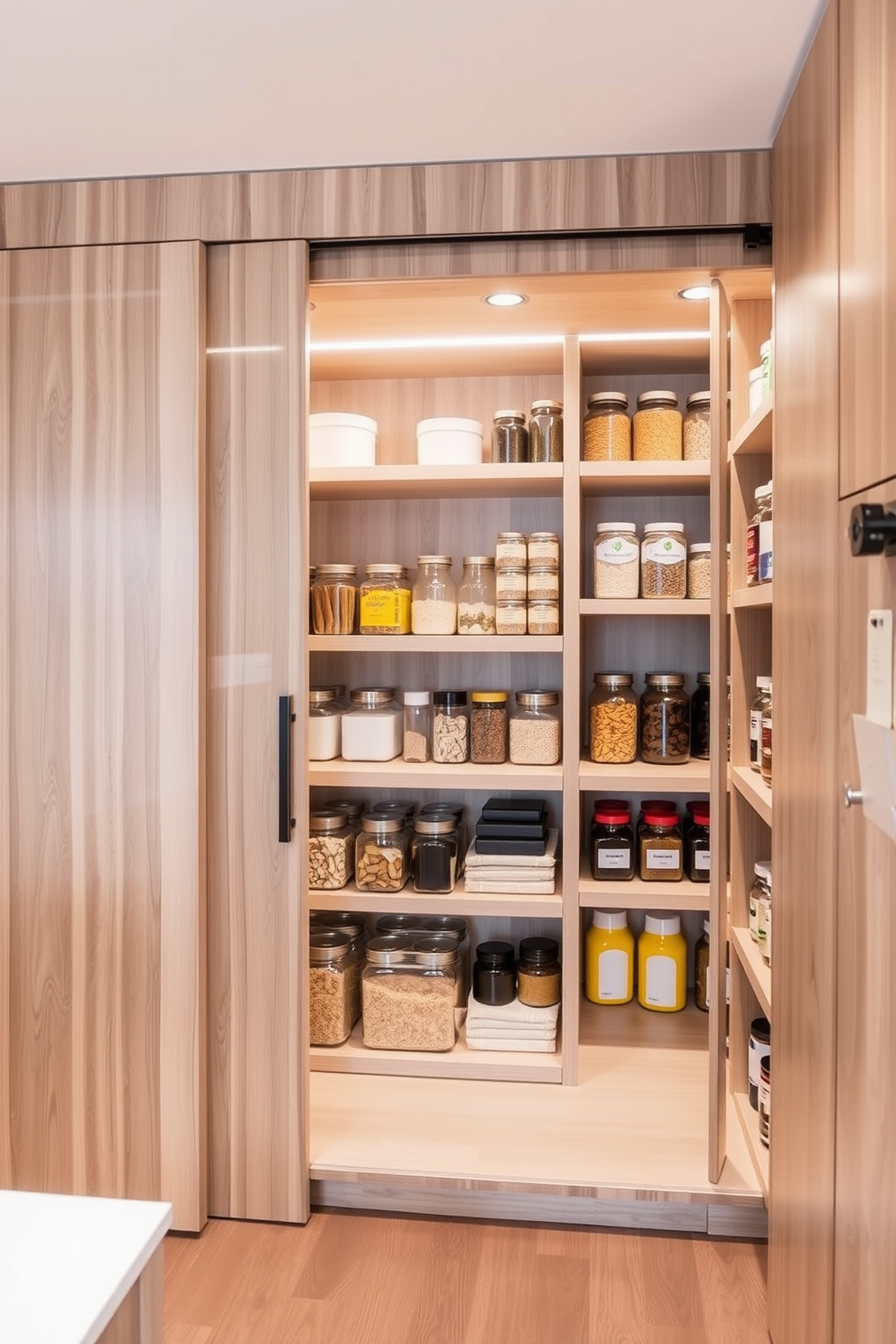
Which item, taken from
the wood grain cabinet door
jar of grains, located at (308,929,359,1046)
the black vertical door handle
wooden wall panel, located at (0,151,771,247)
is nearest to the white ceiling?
wooden wall panel, located at (0,151,771,247)

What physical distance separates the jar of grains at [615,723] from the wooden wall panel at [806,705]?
0.80 m

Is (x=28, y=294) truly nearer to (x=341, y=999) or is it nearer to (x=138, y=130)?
(x=138, y=130)

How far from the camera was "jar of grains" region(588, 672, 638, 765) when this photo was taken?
2549 mm

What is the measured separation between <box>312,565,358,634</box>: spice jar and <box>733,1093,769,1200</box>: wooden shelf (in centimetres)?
153

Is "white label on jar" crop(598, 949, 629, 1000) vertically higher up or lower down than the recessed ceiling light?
lower down

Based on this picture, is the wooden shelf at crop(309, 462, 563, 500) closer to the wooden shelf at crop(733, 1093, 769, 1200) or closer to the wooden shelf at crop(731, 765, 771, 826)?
the wooden shelf at crop(731, 765, 771, 826)

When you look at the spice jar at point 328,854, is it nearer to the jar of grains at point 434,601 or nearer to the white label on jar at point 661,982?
the jar of grains at point 434,601

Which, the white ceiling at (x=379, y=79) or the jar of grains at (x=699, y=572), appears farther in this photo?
the jar of grains at (x=699, y=572)

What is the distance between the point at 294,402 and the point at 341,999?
59.0 inches

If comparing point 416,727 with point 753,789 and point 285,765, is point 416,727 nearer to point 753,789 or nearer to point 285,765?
point 285,765

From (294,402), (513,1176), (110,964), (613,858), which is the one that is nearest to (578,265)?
(294,402)

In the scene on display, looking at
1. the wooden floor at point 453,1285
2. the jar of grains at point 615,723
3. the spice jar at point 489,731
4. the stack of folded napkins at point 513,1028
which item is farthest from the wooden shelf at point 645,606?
the wooden floor at point 453,1285

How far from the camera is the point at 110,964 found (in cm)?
211

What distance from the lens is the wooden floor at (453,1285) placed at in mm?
1784
